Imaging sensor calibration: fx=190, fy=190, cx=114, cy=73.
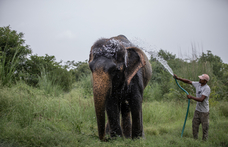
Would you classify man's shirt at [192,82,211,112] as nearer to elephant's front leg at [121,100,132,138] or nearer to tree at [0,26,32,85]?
elephant's front leg at [121,100,132,138]

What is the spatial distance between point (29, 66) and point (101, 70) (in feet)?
27.8

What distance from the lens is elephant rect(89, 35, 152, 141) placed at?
302 cm

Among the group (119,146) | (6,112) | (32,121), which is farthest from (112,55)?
(6,112)

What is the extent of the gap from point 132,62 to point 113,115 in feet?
4.24

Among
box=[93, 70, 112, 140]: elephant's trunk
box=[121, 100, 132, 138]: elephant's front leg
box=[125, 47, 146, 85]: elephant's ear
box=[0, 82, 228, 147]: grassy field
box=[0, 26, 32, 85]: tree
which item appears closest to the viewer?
box=[93, 70, 112, 140]: elephant's trunk

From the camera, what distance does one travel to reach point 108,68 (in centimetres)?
306

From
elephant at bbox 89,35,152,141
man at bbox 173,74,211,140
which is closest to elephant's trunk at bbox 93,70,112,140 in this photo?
elephant at bbox 89,35,152,141

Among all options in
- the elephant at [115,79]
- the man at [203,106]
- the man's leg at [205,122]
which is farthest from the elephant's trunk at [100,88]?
the man's leg at [205,122]

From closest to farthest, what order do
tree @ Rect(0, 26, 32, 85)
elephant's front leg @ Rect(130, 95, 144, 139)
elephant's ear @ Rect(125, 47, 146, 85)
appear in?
elephant's ear @ Rect(125, 47, 146, 85)
elephant's front leg @ Rect(130, 95, 144, 139)
tree @ Rect(0, 26, 32, 85)

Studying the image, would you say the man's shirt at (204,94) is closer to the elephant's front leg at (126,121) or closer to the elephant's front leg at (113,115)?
the elephant's front leg at (126,121)

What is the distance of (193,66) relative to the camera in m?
8.98

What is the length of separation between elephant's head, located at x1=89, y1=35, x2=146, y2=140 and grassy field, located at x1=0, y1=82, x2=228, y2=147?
92 cm

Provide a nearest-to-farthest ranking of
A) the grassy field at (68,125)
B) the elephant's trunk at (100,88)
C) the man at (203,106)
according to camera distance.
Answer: the elephant's trunk at (100,88), the grassy field at (68,125), the man at (203,106)

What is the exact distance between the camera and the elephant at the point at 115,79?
9.89 ft
